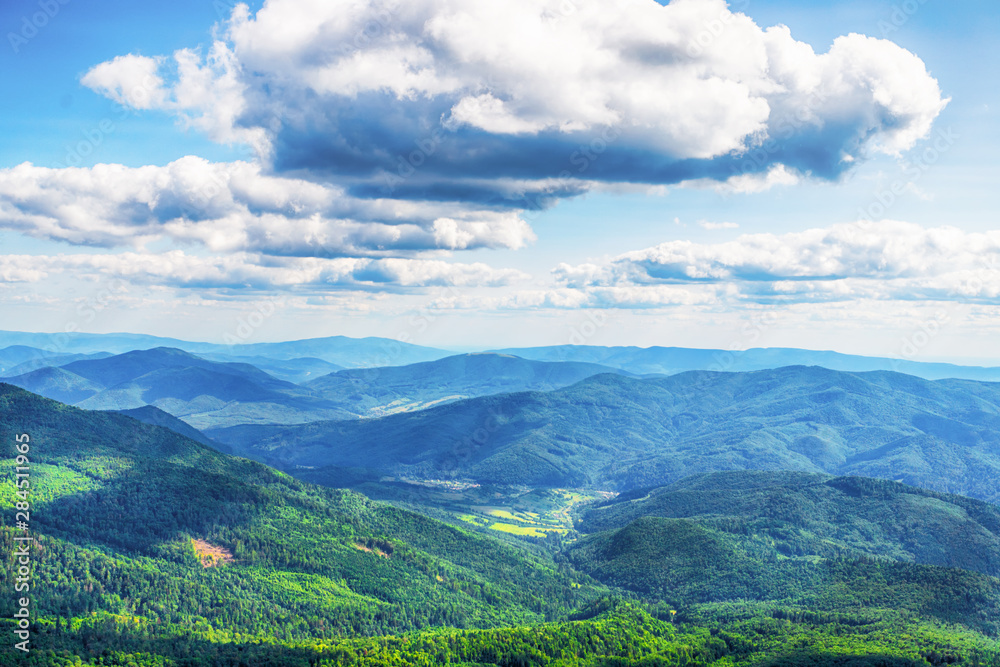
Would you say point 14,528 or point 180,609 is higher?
point 14,528

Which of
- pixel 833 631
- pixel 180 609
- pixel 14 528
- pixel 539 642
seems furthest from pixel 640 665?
pixel 14 528

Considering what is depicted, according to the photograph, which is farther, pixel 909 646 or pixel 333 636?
pixel 333 636

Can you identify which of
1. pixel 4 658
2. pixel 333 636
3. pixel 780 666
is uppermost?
pixel 4 658

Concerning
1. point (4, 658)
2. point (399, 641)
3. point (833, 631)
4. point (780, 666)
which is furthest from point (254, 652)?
point (833, 631)

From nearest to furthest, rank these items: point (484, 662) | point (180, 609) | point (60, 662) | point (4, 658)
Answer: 1. point (4, 658)
2. point (60, 662)
3. point (484, 662)
4. point (180, 609)

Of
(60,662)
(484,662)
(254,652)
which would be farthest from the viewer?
(484,662)

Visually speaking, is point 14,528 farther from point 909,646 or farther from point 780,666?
point 909,646

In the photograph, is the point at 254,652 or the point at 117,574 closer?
the point at 254,652

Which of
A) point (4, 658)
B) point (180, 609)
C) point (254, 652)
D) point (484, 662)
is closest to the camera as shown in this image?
point (4, 658)

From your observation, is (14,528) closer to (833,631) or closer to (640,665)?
(640,665)
